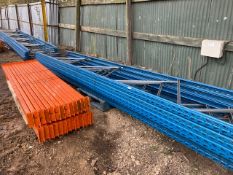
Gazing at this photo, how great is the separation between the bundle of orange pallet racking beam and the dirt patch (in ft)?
0.67

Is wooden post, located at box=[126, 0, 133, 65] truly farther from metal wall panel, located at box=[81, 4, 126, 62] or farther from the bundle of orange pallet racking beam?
the bundle of orange pallet racking beam

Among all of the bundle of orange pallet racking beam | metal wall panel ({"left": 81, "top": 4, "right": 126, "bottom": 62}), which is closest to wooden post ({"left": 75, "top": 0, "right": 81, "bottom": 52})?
metal wall panel ({"left": 81, "top": 4, "right": 126, "bottom": 62})

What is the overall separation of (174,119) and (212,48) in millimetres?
2428

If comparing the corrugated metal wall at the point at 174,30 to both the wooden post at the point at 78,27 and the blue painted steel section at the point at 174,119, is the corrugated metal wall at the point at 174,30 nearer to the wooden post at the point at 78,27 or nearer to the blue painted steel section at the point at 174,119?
the wooden post at the point at 78,27

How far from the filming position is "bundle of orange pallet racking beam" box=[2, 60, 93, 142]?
3.75 meters

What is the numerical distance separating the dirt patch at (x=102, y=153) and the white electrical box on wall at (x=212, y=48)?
7.55 ft

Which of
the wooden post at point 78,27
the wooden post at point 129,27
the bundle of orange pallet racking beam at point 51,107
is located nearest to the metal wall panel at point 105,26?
the wooden post at point 78,27

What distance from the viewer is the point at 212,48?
5.01 m

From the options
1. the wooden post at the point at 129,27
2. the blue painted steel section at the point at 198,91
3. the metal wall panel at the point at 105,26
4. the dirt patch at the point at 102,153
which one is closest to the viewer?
the dirt patch at the point at 102,153

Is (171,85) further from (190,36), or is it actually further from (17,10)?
(17,10)

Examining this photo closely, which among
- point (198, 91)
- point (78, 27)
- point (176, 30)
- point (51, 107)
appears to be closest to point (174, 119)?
→ point (198, 91)

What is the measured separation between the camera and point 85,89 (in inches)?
225

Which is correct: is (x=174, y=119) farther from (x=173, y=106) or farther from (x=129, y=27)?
(x=129, y=27)

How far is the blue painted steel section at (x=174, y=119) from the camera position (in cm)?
295
